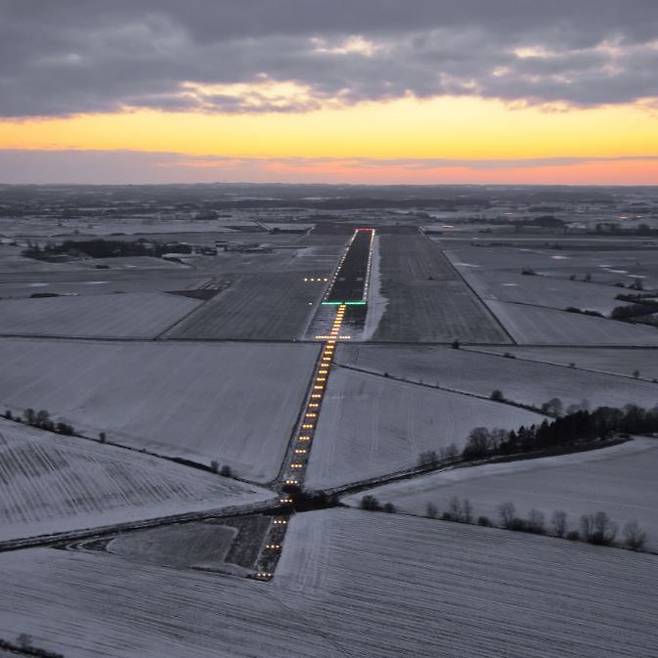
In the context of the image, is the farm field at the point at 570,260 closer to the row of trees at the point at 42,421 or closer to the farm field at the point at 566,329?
the farm field at the point at 566,329

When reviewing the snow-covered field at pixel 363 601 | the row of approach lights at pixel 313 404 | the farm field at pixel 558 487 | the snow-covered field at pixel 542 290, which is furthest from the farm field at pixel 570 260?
the snow-covered field at pixel 363 601

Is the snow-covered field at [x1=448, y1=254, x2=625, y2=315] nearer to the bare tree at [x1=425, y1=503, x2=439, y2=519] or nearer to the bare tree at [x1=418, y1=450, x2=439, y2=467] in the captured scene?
the bare tree at [x1=418, y1=450, x2=439, y2=467]

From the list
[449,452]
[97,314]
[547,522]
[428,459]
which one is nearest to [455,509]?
[547,522]

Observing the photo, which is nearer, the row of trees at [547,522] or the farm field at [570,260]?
the row of trees at [547,522]

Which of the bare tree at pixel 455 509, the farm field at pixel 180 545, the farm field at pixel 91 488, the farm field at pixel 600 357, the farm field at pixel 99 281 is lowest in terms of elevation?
the farm field at pixel 180 545

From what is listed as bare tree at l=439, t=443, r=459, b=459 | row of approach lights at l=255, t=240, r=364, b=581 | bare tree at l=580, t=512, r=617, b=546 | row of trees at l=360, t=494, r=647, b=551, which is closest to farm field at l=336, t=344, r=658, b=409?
row of approach lights at l=255, t=240, r=364, b=581

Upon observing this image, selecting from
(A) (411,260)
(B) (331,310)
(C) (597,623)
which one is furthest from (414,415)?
(A) (411,260)

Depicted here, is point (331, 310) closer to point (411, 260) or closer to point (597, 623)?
point (411, 260)
